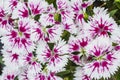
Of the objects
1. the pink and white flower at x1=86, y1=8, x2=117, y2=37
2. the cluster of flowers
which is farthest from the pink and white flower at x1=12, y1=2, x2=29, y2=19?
the pink and white flower at x1=86, y1=8, x2=117, y2=37

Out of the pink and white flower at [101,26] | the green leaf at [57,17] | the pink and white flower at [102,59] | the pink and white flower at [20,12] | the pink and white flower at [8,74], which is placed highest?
the pink and white flower at [20,12]

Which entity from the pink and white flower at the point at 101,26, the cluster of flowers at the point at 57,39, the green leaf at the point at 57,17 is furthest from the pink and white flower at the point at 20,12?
the pink and white flower at the point at 101,26

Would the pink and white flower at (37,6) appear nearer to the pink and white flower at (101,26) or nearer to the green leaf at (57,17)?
the green leaf at (57,17)

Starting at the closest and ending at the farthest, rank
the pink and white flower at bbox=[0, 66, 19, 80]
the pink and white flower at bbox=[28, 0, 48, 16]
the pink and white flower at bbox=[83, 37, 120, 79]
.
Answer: the pink and white flower at bbox=[83, 37, 120, 79] → the pink and white flower at bbox=[28, 0, 48, 16] → the pink and white flower at bbox=[0, 66, 19, 80]

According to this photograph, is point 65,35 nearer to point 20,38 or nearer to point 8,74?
point 20,38

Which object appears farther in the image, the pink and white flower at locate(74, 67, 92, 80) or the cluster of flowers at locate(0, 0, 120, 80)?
the pink and white flower at locate(74, 67, 92, 80)

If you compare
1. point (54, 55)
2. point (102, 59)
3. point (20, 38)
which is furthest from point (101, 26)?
point (20, 38)

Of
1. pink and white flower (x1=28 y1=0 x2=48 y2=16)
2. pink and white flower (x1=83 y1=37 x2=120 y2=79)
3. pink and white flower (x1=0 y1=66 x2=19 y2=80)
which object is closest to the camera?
pink and white flower (x1=83 y1=37 x2=120 y2=79)

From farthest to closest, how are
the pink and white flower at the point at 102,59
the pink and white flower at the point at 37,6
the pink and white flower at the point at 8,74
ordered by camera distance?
the pink and white flower at the point at 8,74 → the pink and white flower at the point at 37,6 → the pink and white flower at the point at 102,59

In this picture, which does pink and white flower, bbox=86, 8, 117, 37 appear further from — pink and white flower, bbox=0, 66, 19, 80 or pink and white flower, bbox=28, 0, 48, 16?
pink and white flower, bbox=0, 66, 19, 80
